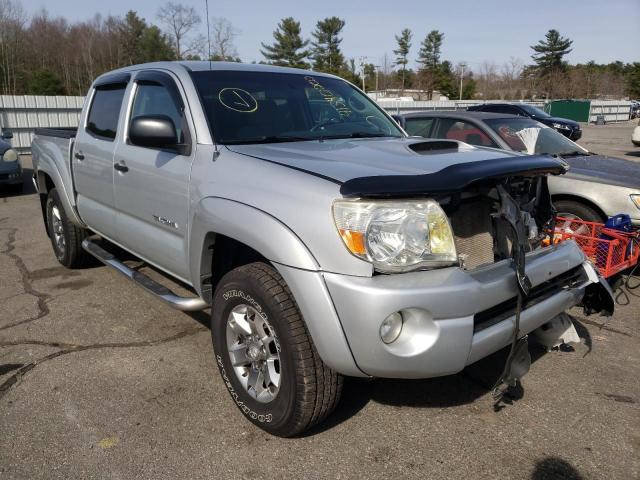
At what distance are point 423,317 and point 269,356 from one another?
2.74 feet

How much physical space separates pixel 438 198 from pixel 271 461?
4.72 feet

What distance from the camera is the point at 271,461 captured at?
2484 mm

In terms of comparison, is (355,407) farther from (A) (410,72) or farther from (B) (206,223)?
(A) (410,72)

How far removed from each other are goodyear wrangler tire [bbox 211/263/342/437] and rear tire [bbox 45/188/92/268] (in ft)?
9.48

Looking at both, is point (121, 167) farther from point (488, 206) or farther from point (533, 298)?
point (533, 298)

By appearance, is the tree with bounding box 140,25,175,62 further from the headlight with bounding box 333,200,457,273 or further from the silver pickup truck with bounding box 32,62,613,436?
the headlight with bounding box 333,200,457,273

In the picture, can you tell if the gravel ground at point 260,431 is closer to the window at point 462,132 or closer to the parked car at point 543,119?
the window at point 462,132

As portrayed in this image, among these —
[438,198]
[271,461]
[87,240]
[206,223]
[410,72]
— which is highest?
[410,72]

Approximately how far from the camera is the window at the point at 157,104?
3.30m

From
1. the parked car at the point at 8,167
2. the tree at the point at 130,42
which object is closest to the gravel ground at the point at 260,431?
the parked car at the point at 8,167

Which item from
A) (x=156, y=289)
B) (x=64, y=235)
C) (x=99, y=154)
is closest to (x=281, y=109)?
(x=156, y=289)

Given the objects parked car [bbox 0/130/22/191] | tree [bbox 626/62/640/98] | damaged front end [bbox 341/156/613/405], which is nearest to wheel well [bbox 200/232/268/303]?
damaged front end [bbox 341/156/613/405]

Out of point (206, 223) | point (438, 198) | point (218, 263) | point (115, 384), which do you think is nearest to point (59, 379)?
point (115, 384)

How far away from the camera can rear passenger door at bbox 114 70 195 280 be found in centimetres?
312
